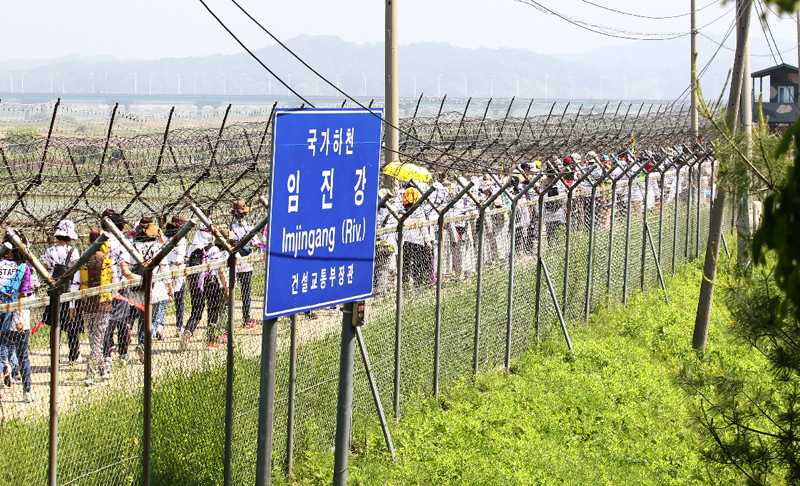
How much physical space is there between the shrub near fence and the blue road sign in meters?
1.14

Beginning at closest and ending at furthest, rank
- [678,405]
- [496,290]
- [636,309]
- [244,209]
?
[678,405]
[496,290]
[244,209]
[636,309]

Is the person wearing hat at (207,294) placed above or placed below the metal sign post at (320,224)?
below

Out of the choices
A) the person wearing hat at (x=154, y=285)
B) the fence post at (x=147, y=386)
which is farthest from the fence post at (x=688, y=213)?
the fence post at (x=147, y=386)

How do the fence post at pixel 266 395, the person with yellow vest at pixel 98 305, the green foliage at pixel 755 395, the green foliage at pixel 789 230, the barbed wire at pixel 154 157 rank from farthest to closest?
the barbed wire at pixel 154 157 → the person with yellow vest at pixel 98 305 → the green foliage at pixel 755 395 → the fence post at pixel 266 395 → the green foliage at pixel 789 230

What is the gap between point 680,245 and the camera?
1608cm

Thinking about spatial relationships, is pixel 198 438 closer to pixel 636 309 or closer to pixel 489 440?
pixel 489 440

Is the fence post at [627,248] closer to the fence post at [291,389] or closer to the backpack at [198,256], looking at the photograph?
the backpack at [198,256]

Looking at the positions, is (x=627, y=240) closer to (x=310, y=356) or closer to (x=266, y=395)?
(x=310, y=356)

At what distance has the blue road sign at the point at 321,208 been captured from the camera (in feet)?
13.1

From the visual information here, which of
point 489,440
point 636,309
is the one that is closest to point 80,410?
point 489,440

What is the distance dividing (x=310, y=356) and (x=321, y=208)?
104 inches

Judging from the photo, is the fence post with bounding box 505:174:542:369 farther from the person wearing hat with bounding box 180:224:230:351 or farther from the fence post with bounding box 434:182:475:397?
the person wearing hat with bounding box 180:224:230:351

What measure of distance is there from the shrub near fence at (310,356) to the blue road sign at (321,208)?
1.14 metres

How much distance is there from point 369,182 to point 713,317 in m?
9.53
